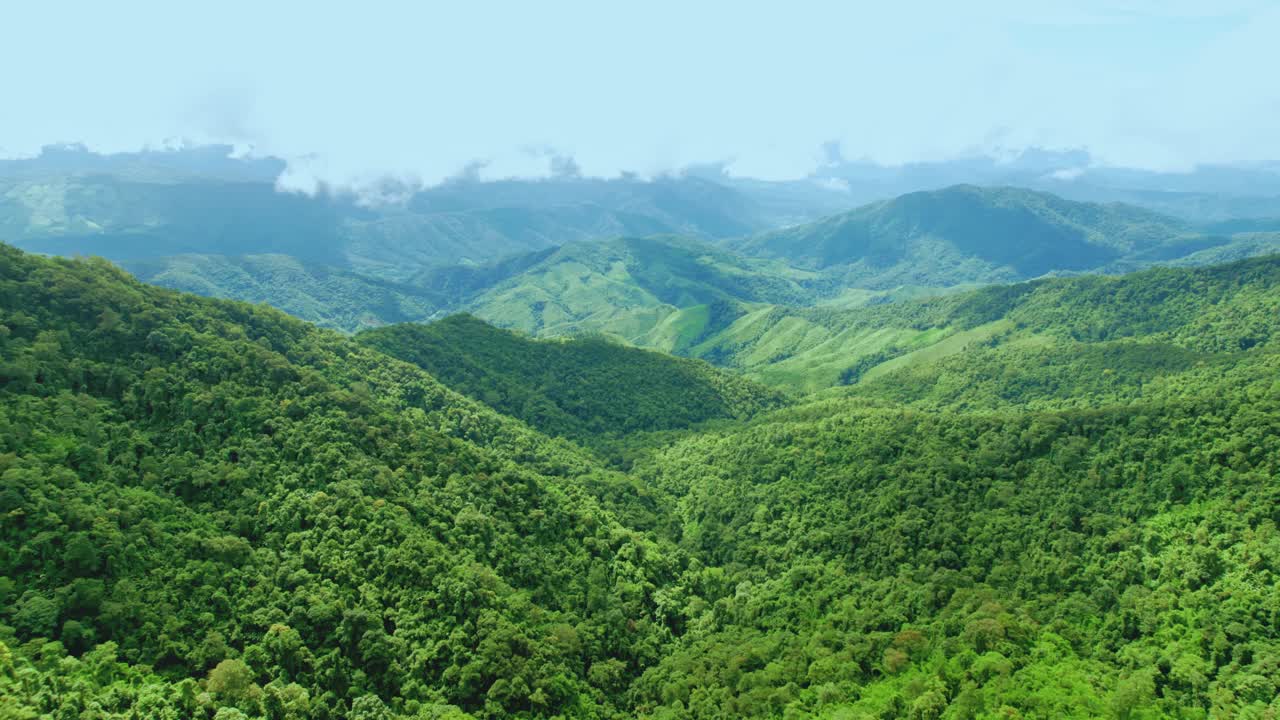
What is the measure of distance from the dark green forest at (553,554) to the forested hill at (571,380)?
29878mm

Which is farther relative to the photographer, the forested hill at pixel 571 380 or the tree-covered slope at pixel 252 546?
the forested hill at pixel 571 380

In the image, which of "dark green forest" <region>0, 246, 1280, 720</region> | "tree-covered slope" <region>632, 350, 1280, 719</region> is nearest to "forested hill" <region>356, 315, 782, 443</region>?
"dark green forest" <region>0, 246, 1280, 720</region>

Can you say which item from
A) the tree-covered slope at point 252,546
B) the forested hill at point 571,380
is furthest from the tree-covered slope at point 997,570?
the forested hill at point 571,380

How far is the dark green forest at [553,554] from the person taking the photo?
5459 cm

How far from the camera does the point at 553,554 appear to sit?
277 ft

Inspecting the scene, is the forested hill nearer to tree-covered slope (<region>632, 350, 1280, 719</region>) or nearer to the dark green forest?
the dark green forest

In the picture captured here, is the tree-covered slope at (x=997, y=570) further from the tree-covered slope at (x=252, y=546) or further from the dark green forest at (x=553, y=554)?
the tree-covered slope at (x=252, y=546)

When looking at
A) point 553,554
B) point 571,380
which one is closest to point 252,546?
point 553,554

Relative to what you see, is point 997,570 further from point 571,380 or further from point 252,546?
point 571,380

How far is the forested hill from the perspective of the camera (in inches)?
5797

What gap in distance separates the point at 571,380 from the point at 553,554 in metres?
80.2

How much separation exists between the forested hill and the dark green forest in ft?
98.0

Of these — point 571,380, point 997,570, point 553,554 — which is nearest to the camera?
point 997,570

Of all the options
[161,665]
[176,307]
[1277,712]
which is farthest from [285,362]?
[1277,712]
